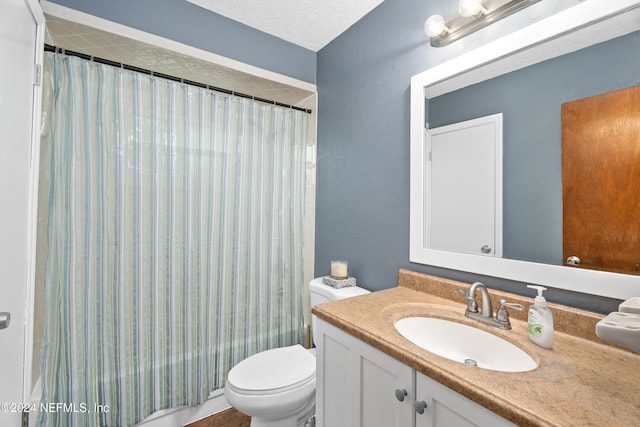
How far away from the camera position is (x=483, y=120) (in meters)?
1.20

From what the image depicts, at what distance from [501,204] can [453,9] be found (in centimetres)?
91

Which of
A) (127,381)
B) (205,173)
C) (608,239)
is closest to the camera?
(608,239)

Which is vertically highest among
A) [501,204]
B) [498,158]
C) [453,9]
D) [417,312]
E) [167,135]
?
[453,9]

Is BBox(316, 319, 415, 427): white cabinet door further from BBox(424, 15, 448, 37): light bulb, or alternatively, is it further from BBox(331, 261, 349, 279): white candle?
BBox(424, 15, 448, 37): light bulb

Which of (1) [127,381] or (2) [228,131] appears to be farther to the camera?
(2) [228,131]

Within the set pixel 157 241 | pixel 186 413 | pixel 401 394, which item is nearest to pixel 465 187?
pixel 401 394

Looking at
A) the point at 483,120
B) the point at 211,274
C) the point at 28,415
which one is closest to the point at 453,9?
the point at 483,120

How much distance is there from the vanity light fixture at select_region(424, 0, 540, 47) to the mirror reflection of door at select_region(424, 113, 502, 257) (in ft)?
1.25

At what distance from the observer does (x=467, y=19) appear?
3.94 ft

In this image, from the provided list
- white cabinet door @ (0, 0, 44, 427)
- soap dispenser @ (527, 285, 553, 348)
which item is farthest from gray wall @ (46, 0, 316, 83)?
soap dispenser @ (527, 285, 553, 348)

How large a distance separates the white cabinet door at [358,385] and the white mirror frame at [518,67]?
1.97 feet

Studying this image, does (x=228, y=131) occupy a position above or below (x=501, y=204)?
above

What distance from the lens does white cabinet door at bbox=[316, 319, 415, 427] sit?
0.81m

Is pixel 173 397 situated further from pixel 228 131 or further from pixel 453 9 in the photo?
pixel 453 9
